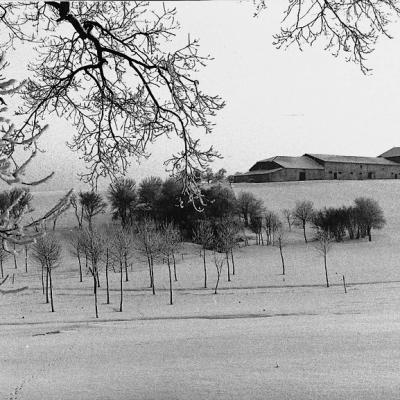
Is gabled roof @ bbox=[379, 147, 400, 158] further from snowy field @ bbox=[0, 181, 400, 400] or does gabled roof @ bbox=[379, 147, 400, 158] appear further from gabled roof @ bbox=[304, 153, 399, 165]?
snowy field @ bbox=[0, 181, 400, 400]

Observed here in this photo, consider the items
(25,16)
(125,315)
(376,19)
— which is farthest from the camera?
(125,315)

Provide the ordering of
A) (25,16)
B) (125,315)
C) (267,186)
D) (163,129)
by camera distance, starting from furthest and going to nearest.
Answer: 1. (267,186)
2. (125,315)
3. (163,129)
4. (25,16)

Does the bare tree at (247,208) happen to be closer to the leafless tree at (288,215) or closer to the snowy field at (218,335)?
the leafless tree at (288,215)

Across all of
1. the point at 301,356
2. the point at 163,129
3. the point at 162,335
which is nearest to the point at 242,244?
the point at 162,335

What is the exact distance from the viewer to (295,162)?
309 ft

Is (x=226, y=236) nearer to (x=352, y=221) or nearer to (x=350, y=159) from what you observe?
(x=352, y=221)

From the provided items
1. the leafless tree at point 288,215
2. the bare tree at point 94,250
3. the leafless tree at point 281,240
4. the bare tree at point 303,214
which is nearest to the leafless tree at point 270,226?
the leafless tree at point 281,240

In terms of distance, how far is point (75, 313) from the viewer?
33.1m

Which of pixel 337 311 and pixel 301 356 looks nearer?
pixel 301 356

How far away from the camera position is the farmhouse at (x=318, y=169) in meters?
91.6

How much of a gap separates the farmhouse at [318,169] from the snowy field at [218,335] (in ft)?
136

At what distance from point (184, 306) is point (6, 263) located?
29508 millimetres

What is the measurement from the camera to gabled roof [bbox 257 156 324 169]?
92438 millimetres

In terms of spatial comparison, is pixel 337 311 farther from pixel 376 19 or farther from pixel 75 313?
pixel 376 19
